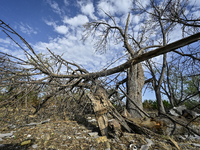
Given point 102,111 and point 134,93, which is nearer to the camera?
point 102,111

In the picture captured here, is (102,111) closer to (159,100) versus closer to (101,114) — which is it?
(101,114)

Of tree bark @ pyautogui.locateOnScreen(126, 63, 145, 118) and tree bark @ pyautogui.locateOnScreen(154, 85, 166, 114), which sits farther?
tree bark @ pyautogui.locateOnScreen(154, 85, 166, 114)

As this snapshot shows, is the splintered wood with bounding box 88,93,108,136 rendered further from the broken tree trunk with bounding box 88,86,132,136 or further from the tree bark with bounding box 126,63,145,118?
the tree bark with bounding box 126,63,145,118

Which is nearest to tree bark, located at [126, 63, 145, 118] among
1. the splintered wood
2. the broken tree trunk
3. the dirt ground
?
the broken tree trunk

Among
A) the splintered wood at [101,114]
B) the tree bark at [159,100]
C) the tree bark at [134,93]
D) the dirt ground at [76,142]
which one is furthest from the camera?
the tree bark at [159,100]

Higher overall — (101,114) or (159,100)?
(159,100)

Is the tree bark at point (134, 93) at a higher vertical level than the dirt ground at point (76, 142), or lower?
higher

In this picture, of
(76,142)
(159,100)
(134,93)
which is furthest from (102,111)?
(159,100)

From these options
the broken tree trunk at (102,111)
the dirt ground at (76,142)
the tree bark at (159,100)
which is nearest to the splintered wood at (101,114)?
the broken tree trunk at (102,111)

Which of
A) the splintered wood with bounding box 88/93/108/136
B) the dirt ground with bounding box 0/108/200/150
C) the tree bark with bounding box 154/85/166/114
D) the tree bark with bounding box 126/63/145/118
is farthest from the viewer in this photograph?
the tree bark with bounding box 154/85/166/114

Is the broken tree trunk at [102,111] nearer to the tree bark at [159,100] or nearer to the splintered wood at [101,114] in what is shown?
the splintered wood at [101,114]

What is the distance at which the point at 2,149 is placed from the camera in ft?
7.64

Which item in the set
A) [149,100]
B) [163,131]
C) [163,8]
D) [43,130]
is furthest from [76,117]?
[149,100]

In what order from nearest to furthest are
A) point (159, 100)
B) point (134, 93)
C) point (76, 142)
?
point (76, 142), point (134, 93), point (159, 100)
